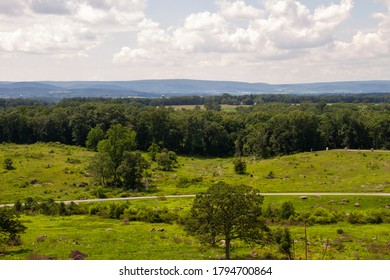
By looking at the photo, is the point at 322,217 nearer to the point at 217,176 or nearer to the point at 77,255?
the point at 77,255

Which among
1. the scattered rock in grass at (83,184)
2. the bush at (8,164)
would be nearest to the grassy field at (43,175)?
the scattered rock in grass at (83,184)

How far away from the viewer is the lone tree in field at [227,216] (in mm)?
35969

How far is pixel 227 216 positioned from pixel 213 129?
111 meters

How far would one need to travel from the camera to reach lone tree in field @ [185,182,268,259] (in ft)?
118

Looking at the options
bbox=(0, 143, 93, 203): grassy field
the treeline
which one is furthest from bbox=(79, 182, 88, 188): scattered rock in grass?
the treeline

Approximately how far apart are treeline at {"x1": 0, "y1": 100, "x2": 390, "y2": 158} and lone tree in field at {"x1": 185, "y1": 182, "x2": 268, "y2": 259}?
9081 cm

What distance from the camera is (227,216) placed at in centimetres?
3594

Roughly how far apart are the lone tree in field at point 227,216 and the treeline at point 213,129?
298ft

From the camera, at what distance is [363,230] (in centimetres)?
5050

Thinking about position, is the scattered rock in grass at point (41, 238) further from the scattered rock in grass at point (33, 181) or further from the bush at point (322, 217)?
the scattered rock in grass at point (33, 181)

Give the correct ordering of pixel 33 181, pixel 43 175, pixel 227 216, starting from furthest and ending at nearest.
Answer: pixel 43 175 < pixel 33 181 < pixel 227 216

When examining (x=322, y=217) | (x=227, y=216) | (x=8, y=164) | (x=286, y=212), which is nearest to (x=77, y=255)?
(x=227, y=216)
